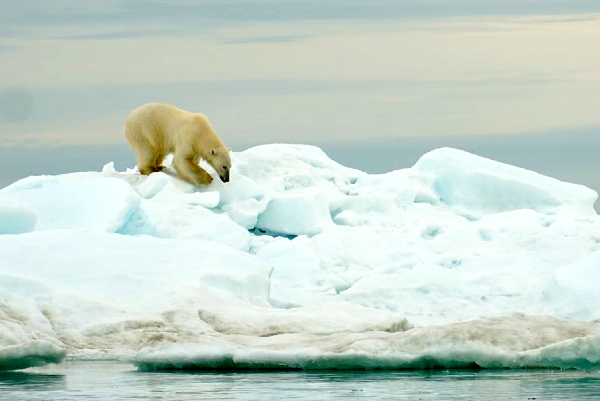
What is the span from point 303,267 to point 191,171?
238 cm

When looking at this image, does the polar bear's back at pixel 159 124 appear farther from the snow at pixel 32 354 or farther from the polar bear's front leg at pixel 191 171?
the snow at pixel 32 354

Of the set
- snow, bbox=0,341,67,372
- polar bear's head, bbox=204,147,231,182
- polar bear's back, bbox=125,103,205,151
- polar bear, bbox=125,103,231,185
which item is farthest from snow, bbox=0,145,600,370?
polar bear's back, bbox=125,103,205,151

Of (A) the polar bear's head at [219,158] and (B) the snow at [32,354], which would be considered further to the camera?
(A) the polar bear's head at [219,158]

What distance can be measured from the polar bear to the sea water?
816 centimetres

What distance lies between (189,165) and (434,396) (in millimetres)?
10977

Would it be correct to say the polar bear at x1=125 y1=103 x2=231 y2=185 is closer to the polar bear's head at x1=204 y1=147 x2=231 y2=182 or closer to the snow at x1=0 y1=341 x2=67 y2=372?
the polar bear's head at x1=204 y1=147 x2=231 y2=182

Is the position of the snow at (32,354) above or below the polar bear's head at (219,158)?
below

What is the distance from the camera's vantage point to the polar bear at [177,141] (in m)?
18.3

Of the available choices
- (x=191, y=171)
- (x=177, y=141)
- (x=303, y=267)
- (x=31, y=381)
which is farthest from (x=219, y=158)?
(x=31, y=381)

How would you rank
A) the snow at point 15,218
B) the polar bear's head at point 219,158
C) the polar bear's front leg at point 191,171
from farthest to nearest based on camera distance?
the polar bear's front leg at point 191,171, the polar bear's head at point 219,158, the snow at point 15,218

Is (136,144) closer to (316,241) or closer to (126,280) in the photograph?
(316,241)

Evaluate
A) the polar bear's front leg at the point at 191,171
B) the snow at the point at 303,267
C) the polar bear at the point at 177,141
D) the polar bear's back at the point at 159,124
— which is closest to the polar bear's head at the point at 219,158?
the polar bear at the point at 177,141

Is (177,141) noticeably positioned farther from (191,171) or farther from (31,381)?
(31,381)

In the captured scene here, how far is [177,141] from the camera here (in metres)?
18.4
